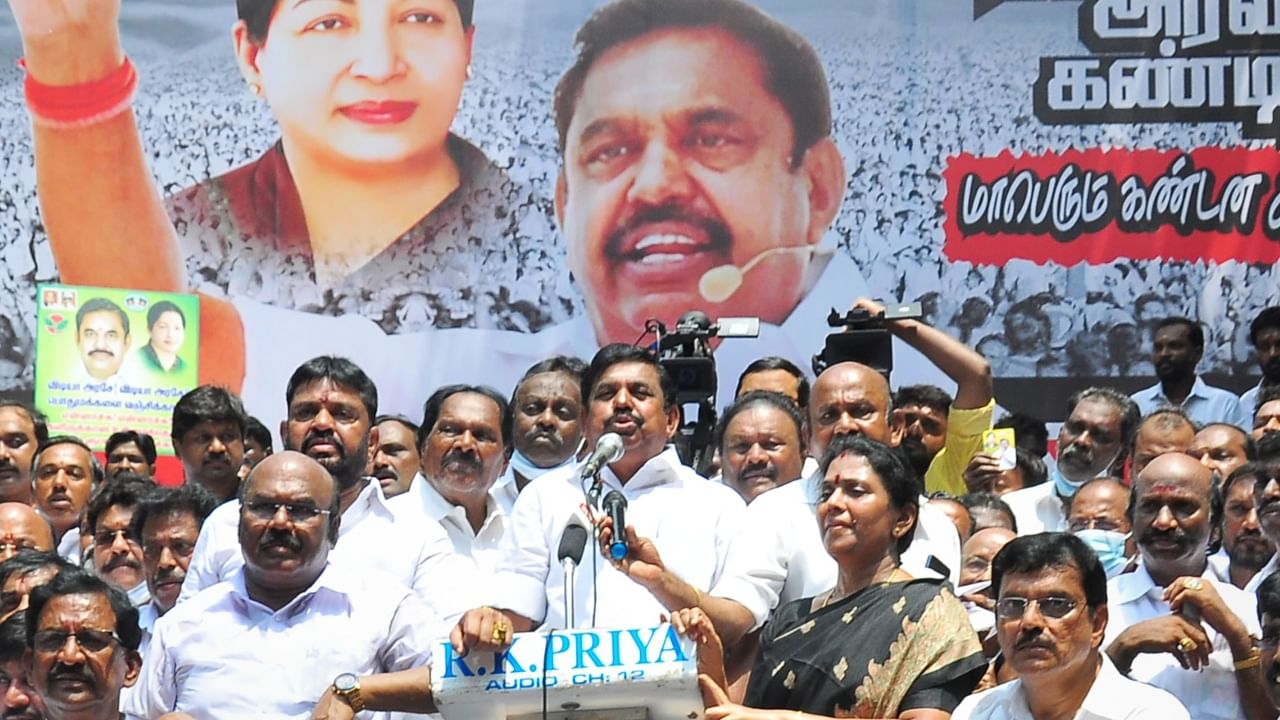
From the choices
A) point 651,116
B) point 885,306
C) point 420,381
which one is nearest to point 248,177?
point 420,381

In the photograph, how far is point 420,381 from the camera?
9.55 m

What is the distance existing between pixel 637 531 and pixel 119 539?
2054mm

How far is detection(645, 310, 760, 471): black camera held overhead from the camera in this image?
685 centimetres

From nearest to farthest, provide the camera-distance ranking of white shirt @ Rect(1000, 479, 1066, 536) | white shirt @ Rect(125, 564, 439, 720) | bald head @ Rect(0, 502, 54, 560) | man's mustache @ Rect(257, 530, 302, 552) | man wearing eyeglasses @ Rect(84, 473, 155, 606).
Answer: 1. white shirt @ Rect(125, 564, 439, 720)
2. man's mustache @ Rect(257, 530, 302, 552)
3. man wearing eyeglasses @ Rect(84, 473, 155, 606)
4. bald head @ Rect(0, 502, 54, 560)
5. white shirt @ Rect(1000, 479, 1066, 536)

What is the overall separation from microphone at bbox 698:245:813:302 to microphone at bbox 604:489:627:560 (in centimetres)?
520

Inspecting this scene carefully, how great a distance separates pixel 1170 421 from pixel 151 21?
507cm

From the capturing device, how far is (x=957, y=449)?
7410mm

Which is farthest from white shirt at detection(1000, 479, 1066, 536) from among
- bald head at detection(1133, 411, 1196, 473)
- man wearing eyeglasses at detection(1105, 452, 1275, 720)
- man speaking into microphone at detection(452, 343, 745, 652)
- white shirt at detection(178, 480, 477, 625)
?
white shirt at detection(178, 480, 477, 625)

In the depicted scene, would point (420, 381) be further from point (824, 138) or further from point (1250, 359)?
point (1250, 359)

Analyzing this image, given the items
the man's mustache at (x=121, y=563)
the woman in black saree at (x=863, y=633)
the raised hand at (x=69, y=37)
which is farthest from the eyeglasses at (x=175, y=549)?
the raised hand at (x=69, y=37)

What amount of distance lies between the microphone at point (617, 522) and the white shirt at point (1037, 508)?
3.29m

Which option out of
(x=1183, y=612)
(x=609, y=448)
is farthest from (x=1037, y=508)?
(x=609, y=448)

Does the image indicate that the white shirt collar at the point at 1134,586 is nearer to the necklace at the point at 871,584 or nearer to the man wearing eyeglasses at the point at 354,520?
the necklace at the point at 871,584

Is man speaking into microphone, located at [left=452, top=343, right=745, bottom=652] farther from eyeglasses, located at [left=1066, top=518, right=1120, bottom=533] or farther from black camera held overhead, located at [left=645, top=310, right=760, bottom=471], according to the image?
eyeglasses, located at [left=1066, top=518, right=1120, bottom=533]
